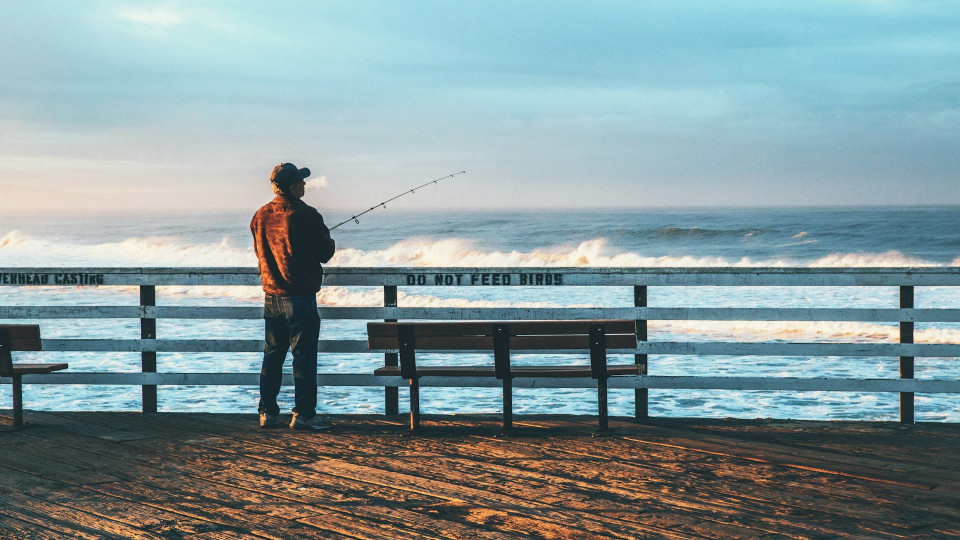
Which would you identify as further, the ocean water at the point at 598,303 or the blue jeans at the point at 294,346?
the ocean water at the point at 598,303

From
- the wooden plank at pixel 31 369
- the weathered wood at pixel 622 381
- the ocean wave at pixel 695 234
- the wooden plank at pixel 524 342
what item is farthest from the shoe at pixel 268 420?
the ocean wave at pixel 695 234

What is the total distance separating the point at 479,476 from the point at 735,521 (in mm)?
1348

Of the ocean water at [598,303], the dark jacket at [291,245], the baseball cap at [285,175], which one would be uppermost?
the baseball cap at [285,175]

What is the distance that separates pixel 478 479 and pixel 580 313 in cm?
204

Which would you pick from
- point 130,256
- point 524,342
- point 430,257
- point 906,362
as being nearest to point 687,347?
point 524,342

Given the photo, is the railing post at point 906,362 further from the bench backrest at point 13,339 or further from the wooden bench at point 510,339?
the bench backrest at point 13,339

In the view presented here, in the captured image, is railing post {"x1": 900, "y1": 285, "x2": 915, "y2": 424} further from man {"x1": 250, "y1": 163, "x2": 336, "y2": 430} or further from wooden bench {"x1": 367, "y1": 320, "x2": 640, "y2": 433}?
man {"x1": 250, "y1": 163, "x2": 336, "y2": 430}

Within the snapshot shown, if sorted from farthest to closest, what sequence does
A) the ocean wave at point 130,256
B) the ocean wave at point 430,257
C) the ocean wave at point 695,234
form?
the ocean wave at point 695,234 → the ocean wave at point 430,257 → the ocean wave at point 130,256

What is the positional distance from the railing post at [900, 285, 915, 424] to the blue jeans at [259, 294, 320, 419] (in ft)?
12.2

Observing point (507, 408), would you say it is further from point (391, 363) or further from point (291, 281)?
point (291, 281)

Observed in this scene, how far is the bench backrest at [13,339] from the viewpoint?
248 inches

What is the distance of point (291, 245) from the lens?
607cm

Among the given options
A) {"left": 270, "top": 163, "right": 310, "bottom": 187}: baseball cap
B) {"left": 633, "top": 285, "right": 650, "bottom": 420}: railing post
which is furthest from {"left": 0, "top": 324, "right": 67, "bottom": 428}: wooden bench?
{"left": 633, "top": 285, "right": 650, "bottom": 420}: railing post

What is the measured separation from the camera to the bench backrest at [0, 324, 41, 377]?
6.31m
